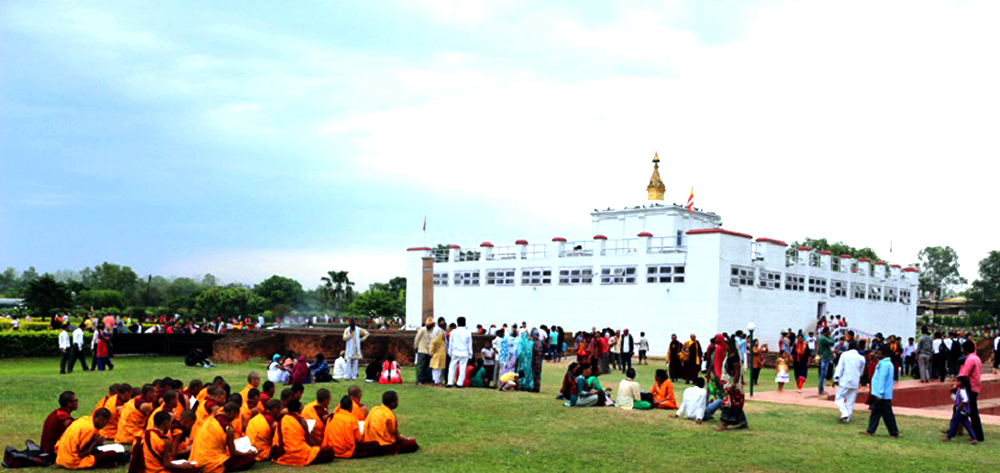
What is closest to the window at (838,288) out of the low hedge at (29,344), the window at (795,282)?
the window at (795,282)

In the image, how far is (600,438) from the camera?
11852 millimetres

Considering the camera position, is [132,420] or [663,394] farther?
[663,394]

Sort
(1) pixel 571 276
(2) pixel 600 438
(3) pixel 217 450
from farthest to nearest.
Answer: (1) pixel 571 276 → (2) pixel 600 438 → (3) pixel 217 450

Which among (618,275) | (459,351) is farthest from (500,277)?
(459,351)

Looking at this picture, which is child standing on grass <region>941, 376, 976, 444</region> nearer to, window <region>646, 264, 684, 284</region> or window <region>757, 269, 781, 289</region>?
window <region>646, 264, 684, 284</region>

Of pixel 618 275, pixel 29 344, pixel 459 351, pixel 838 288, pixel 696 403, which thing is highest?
pixel 618 275

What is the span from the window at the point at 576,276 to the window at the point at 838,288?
11.2m

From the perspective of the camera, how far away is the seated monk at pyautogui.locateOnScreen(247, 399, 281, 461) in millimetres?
10016

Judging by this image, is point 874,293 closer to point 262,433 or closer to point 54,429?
point 262,433

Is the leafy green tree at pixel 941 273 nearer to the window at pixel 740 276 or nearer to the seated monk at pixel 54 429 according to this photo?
the window at pixel 740 276

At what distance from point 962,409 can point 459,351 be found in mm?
9234

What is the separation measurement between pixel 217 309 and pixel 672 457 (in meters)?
63.0

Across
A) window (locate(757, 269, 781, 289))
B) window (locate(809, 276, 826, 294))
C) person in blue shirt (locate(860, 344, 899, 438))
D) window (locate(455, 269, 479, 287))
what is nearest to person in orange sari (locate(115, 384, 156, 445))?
person in blue shirt (locate(860, 344, 899, 438))

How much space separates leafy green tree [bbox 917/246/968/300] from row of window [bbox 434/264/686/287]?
3141 inches
